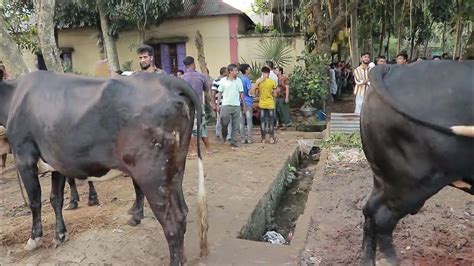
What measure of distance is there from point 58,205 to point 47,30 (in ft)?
10.8

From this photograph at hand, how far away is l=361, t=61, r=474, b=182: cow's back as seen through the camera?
295 cm

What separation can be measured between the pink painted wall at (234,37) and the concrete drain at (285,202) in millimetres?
7629

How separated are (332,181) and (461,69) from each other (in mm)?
3586

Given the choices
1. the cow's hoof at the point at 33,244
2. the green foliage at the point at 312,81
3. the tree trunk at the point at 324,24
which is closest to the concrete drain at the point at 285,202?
the cow's hoof at the point at 33,244

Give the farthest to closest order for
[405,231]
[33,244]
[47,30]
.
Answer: [47,30] → [405,231] → [33,244]

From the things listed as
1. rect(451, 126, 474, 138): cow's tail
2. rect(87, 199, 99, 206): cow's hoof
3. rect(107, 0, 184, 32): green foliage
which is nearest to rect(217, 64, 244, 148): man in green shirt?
rect(87, 199, 99, 206): cow's hoof

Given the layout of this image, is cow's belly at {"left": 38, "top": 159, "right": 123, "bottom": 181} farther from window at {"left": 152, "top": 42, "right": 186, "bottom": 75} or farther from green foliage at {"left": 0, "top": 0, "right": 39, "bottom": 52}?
window at {"left": 152, "top": 42, "right": 186, "bottom": 75}

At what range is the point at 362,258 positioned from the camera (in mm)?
3654

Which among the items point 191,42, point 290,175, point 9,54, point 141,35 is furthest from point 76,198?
point 191,42

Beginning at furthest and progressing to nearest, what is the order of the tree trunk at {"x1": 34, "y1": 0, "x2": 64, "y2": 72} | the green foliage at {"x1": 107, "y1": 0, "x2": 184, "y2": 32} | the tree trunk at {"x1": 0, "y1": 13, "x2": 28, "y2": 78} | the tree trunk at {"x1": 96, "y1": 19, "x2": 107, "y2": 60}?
the tree trunk at {"x1": 96, "y1": 19, "x2": 107, "y2": 60} → the green foliage at {"x1": 107, "y1": 0, "x2": 184, "y2": 32} → the tree trunk at {"x1": 34, "y1": 0, "x2": 64, "y2": 72} → the tree trunk at {"x1": 0, "y1": 13, "x2": 28, "y2": 78}

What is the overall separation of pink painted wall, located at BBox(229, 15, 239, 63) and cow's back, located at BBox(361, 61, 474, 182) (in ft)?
44.2

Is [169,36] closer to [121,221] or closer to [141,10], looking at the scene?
[141,10]

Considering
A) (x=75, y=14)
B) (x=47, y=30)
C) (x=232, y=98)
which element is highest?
(x=75, y=14)

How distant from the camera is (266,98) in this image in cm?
978
